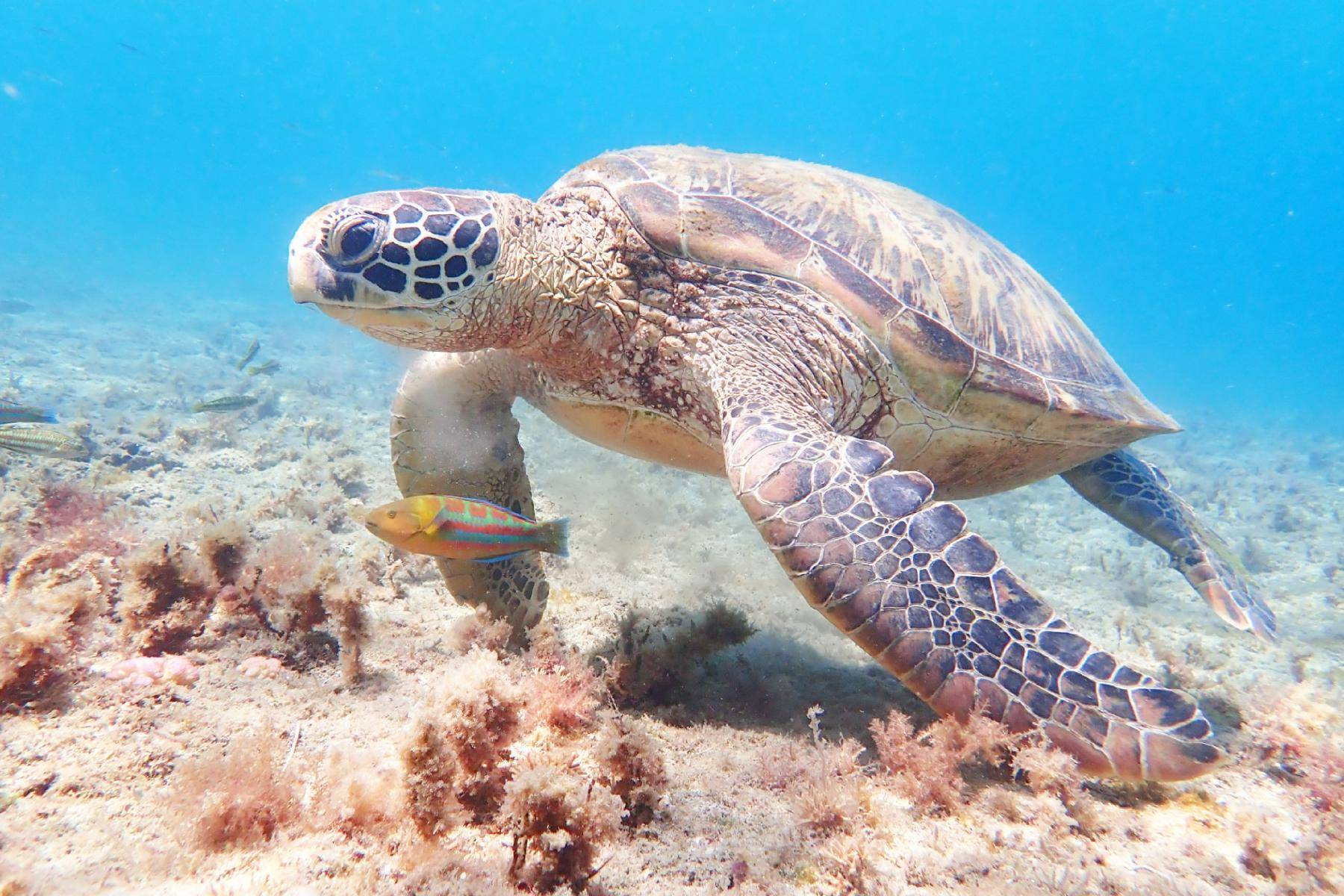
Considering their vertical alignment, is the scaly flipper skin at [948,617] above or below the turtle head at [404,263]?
below

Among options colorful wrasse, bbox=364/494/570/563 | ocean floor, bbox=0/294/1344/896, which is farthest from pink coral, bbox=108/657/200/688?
colorful wrasse, bbox=364/494/570/563

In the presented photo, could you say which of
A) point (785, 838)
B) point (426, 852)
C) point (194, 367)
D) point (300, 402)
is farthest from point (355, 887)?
point (194, 367)

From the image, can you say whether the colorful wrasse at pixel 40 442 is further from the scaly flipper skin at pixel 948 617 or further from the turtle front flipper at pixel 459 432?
the scaly flipper skin at pixel 948 617

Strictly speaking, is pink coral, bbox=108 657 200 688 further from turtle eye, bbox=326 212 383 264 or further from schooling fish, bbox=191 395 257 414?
schooling fish, bbox=191 395 257 414

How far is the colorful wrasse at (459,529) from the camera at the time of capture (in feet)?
7.70

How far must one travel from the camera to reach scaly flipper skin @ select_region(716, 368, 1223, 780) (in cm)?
197

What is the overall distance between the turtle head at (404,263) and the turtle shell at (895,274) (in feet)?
3.17

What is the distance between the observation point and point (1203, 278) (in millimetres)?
102188

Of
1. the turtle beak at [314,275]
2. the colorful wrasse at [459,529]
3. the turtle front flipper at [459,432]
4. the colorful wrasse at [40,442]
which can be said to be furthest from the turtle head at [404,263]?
the colorful wrasse at [40,442]

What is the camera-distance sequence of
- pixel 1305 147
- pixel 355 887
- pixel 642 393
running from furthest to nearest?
pixel 1305 147 → pixel 642 393 → pixel 355 887

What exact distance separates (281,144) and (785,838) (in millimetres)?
156654

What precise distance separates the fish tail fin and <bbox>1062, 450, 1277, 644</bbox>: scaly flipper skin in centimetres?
412

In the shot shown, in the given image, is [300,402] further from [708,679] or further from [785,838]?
[785,838]

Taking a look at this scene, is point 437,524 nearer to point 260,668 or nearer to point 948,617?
point 260,668
